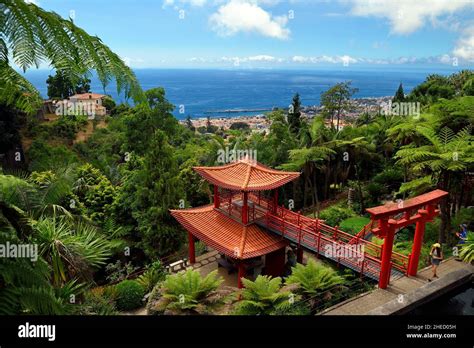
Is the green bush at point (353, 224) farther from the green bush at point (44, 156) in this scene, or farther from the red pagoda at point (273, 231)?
the green bush at point (44, 156)

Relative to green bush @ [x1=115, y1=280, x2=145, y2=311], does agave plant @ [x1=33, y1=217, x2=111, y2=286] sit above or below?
above

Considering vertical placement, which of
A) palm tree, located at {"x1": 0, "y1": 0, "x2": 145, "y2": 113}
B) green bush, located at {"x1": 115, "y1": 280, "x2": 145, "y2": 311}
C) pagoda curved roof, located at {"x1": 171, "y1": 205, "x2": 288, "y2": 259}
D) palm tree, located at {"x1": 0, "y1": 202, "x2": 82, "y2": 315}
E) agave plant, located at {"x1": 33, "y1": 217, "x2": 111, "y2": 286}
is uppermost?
palm tree, located at {"x1": 0, "y1": 0, "x2": 145, "y2": 113}

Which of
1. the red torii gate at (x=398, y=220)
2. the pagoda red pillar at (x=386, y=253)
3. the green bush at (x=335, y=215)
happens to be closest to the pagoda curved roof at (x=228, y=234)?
the pagoda red pillar at (x=386, y=253)

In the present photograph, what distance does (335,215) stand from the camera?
16.3 metres

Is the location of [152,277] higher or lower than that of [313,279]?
lower

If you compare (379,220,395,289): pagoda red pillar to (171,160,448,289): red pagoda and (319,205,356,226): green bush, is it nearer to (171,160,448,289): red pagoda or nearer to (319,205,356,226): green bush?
(171,160,448,289): red pagoda

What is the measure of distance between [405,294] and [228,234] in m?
4.97

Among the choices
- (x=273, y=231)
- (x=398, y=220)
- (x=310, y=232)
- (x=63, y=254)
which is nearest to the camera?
(x=63, y=254)

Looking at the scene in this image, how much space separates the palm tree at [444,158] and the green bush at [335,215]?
5.11 metres

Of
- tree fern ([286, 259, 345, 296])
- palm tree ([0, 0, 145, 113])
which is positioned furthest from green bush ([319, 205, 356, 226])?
palm tree ([0, 0, 145, 113])

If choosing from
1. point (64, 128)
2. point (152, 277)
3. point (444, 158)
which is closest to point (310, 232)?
point (444, 158)

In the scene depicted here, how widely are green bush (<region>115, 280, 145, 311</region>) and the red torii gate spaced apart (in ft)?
21.1

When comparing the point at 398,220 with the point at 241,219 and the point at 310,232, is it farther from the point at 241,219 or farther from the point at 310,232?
the point at 241,219

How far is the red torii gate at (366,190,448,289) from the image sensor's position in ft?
24.9
